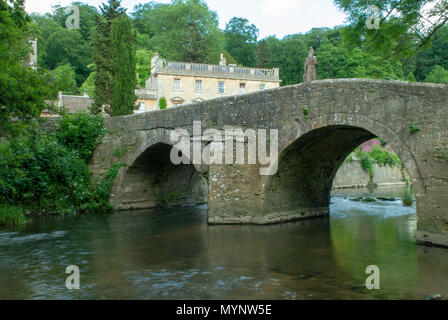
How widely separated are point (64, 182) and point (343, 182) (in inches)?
679

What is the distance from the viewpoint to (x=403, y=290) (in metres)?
6.50

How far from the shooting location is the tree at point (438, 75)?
39600 millimetres

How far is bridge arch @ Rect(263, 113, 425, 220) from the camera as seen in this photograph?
9.26 meters

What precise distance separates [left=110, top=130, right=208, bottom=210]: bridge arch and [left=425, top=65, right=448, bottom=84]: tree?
30.3 metres

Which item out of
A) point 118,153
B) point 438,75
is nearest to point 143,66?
point 438,75

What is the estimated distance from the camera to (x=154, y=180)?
17.6 m

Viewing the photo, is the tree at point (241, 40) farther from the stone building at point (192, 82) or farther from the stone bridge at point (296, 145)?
the stone bridge at point (296, 145)

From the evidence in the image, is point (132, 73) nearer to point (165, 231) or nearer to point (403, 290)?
point (165, 231)

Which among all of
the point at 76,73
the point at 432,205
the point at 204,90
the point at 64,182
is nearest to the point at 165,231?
the point at 64,182

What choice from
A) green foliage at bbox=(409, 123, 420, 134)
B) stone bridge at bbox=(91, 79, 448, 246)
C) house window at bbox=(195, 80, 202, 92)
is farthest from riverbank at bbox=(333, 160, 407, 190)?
green foliage at bbox=(409, 123, 420, 134)

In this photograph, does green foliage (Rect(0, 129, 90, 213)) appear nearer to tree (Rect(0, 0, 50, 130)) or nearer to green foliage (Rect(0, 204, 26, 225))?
green foliage (Rect(0, 204, 26, 225))

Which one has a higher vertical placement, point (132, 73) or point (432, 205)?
point (132, 73)

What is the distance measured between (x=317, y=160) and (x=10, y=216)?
981cm

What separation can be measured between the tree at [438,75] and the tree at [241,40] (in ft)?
73.9
